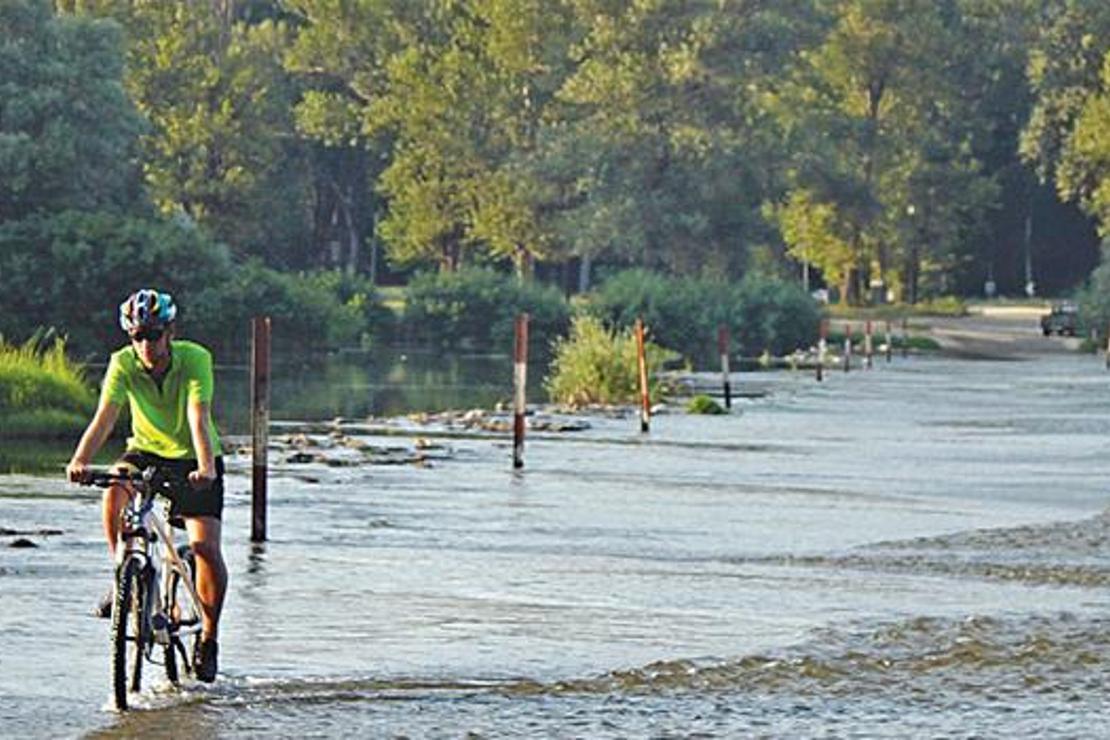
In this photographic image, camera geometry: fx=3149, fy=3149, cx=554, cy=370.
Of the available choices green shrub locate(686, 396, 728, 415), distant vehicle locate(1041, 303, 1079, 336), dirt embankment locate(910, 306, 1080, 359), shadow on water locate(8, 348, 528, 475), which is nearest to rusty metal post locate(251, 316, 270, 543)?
shadow on water locate(8, 348, 528, 475)

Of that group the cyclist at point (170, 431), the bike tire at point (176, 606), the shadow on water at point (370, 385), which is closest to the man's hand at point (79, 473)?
the cyclist at point (170, 431)

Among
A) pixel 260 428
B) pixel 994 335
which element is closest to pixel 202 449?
pixel 260 428

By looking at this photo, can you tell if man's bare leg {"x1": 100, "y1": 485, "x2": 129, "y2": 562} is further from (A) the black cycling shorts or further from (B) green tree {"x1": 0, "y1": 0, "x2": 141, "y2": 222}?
(B) green tree {"x1": 0, "y1": 0, "x2": 141, "y2": 222}

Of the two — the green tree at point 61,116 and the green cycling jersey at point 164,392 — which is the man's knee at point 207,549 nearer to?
the green cycling jersey at point 164,392

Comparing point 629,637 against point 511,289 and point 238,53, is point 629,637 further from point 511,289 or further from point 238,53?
point 238,53

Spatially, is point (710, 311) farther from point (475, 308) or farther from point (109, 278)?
point (109, 278)

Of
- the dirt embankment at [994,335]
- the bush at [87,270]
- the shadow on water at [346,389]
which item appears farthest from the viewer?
the dirt embankment at [994,335]

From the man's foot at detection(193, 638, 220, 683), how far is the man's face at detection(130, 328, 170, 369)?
1298 millimetres

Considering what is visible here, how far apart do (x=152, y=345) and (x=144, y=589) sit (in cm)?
107

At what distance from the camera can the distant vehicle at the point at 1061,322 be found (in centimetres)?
10544

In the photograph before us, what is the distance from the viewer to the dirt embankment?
88375 mm

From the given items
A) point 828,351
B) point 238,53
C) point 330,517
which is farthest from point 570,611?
point 238,53

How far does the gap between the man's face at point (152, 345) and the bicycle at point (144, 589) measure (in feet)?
1.60

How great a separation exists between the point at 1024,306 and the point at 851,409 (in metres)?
91.7
